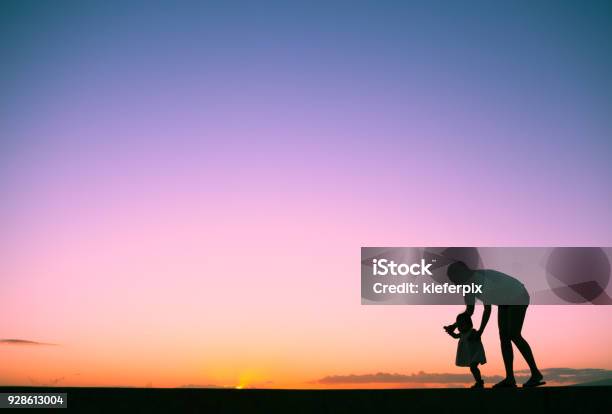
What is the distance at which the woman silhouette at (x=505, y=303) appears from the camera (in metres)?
9.41

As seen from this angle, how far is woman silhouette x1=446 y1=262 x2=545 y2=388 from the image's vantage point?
30.9 feet

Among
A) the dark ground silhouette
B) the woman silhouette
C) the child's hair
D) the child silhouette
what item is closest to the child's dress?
the child silhouette

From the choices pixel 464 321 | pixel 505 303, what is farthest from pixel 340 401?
pixel 464 321

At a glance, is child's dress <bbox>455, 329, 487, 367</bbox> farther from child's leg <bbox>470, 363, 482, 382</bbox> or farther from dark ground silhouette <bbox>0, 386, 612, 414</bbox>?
dark ground silhouette <bbox>0, 386, 612, 414</bbox>

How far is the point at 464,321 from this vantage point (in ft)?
34.1

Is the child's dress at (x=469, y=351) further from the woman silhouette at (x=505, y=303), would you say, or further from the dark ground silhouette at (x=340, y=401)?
the dark ground silhouette at (x=340, y=401)

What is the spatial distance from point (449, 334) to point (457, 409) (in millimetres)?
3138

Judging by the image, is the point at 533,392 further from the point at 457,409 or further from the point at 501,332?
the point at 501,332

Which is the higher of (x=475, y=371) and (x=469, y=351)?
(x=469, y=351)

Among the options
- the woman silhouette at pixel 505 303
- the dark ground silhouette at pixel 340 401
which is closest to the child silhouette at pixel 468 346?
the woman silhouette at pixel 505 303

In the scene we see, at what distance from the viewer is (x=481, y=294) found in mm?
9789

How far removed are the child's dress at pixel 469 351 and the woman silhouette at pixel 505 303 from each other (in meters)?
0.48

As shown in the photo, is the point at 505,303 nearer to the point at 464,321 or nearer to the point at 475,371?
the point at 464,321

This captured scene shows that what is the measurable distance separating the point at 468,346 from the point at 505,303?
110 cm
